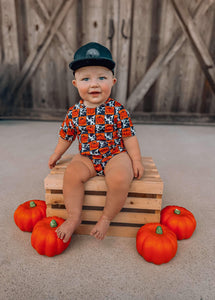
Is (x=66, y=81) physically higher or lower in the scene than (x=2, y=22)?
lower

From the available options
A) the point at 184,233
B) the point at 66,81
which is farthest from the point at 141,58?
the point at 184,233

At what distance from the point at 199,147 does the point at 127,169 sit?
2199 mm

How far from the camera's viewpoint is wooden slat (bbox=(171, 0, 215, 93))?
4.02 meters

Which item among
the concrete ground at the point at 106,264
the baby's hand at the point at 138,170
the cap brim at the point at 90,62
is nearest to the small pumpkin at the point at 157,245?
the concrete ground at the point at 106,264

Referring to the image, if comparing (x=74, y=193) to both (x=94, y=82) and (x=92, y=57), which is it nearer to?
(x=94, y=82)

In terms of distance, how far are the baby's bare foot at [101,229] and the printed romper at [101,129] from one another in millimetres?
285

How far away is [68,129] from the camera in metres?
1.43

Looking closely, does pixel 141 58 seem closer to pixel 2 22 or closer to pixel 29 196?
pixel 2 22

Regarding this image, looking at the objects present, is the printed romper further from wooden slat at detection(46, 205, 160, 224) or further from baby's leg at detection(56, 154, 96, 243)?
wooden slat at detection(46, 205, 160, 224)

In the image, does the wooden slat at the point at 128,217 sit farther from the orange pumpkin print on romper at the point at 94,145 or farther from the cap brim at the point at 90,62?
the cap brim at the point at 90,62

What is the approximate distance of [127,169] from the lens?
1.25 metres

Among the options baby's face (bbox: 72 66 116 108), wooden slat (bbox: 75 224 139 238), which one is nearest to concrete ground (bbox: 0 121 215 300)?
wooden slat (bbox: 75 224 139 238)

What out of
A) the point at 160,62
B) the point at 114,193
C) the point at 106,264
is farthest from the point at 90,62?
the point at 160,62

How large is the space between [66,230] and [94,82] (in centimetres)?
78
